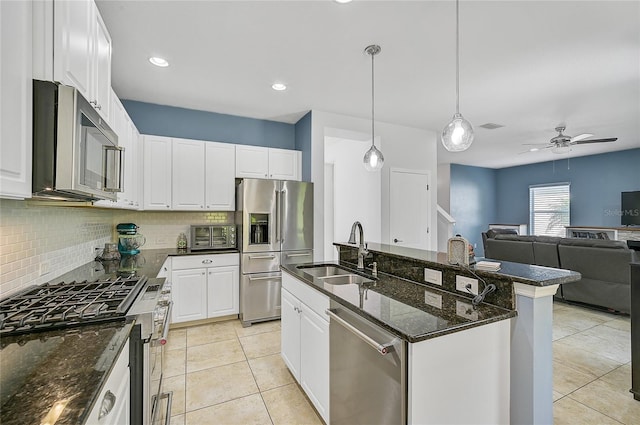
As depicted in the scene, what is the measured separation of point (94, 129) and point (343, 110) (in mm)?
3155

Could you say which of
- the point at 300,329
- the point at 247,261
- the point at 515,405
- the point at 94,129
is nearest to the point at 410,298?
the point at 515,405

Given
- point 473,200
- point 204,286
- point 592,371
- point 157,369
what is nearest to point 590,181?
point 473,200

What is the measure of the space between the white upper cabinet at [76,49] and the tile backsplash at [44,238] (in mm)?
756

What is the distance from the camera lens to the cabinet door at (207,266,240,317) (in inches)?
142

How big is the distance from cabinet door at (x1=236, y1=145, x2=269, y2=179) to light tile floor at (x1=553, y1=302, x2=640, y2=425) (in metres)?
3.70

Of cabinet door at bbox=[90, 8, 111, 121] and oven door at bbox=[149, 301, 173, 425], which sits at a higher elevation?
cabinet door at bbox=[90, 8, 111, 121]

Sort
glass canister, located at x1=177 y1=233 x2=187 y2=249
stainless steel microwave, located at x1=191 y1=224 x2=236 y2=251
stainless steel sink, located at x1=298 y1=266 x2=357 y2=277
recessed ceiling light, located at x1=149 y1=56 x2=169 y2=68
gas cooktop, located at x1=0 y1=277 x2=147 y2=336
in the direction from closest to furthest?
1. gas cooktop, located at x1=0 y1=277 x2=147 y2=336
2. stainless steel sink, located at x1=298 y1=266 x2=357 y2=277
3. recessed ceiling light, located at x1=149 y1=56 x2=169 y2=68
4. stainless steel microwave, located at x1=191 y1=224 x2=236 y2=251
5. glass canister, located at x1=177 y1=233 x2=187 y2=249

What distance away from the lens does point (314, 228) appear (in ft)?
13.3

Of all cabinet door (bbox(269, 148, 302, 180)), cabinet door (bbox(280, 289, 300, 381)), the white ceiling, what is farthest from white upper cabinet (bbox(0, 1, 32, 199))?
cabinet door (bbox(269, 148, 302, 180))

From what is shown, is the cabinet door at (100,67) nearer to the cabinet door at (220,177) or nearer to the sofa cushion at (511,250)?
the cabinet door at (220,177)

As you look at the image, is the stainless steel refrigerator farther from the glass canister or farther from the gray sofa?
the gray sofa

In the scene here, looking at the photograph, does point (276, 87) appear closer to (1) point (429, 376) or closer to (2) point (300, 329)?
(2) point (300, 329)

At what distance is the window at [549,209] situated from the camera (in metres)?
7.57

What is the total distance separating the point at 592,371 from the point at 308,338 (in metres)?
2.59
